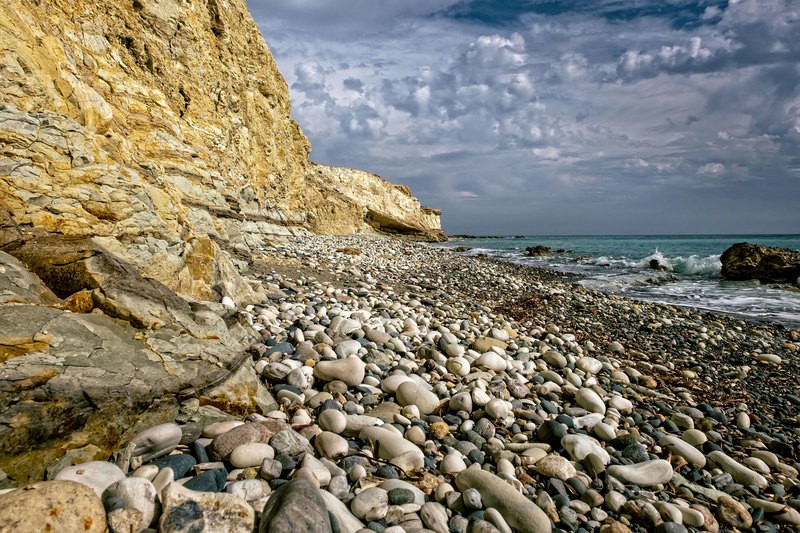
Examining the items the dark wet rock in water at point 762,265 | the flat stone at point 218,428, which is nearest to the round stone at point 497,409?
the flat stone at point 218,428

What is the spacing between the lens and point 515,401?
12.2 feet

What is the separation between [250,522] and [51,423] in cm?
109

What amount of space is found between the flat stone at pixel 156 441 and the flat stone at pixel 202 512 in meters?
0.46

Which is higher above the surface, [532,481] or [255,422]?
[255,422]

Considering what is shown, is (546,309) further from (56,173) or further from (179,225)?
(56,173)

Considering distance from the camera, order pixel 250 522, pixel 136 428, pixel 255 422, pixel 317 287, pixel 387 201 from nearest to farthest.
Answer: pixel 250 522 → pixel 136 428 → pixel 255 422 → pixel 317 287 → pixel 387 201

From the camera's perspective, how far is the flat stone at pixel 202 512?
61.1 inches

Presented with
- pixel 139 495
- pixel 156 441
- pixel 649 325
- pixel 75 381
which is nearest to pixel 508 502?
pixel 139 495

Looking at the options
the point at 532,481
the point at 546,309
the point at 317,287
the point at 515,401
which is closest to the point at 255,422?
the point at 532,481

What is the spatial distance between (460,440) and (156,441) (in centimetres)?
209

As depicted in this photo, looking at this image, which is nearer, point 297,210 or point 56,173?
point 56,173

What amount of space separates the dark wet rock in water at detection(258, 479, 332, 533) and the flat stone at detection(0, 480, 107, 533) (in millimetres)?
620

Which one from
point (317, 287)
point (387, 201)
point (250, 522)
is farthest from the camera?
point (387, 201)

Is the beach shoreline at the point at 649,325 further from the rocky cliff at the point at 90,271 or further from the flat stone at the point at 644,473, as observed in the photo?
the rocky cliff at the point at 90,271
